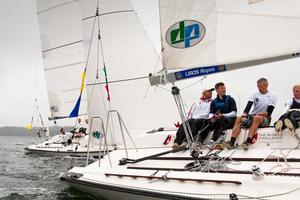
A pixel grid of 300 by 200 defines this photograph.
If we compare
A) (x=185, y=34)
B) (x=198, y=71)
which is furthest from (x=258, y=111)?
(x=185, y=34)

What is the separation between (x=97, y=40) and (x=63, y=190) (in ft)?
15.9

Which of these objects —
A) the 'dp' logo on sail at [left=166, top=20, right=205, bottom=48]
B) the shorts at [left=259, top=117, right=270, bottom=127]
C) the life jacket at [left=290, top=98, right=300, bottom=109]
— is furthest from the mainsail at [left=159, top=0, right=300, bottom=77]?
the shorts at [left=259, top=117, right=270, bottom=127]

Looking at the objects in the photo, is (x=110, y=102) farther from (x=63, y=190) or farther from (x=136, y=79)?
(x=63, y=190)

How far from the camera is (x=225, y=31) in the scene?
5953 millimetres

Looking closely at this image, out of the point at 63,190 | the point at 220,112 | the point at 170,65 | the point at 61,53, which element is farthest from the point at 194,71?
the point at 61,53

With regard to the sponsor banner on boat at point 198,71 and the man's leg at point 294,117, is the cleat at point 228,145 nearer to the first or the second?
the man's leg at point 294,117

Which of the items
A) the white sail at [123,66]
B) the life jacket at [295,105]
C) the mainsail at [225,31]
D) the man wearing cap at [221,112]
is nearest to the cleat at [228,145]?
the man wearing cap at [221,112]

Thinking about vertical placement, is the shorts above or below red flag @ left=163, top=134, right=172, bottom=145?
above

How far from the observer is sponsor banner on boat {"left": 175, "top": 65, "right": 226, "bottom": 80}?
19.6 ft

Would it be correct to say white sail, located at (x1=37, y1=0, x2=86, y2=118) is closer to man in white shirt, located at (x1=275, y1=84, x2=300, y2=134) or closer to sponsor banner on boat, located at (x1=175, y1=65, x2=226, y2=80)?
sponsor banner on boat, located at (x1=175, y1=65, x2=226, y2=80)

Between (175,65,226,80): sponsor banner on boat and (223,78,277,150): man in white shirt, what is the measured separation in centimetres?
93

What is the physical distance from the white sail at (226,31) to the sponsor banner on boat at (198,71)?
80 mm

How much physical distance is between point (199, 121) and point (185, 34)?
170cm

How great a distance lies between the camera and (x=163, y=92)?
38.9ft
